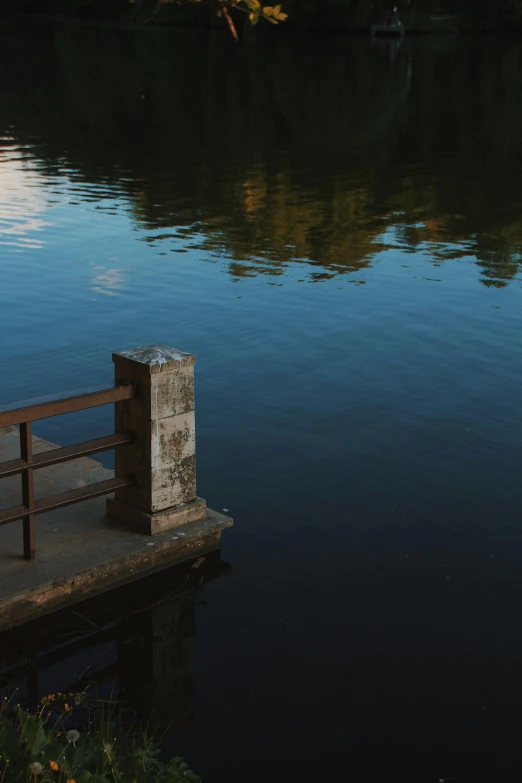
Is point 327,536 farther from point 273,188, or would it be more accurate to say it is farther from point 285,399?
point 273,188

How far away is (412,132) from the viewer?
4106 cm

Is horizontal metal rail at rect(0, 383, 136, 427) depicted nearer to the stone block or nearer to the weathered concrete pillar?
the weathered concrete pillar

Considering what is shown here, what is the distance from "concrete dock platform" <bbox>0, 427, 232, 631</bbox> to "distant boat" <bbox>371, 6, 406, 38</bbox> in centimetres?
9058

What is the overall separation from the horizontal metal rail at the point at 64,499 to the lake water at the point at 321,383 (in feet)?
4.14

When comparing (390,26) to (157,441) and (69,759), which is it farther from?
(69,759)

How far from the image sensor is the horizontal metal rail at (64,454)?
8.64 m

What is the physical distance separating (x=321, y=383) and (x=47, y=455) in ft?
20.8

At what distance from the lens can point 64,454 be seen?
358 inches

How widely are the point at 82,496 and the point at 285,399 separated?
514 cm

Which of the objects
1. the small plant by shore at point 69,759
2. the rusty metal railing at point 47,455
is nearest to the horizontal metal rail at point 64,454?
the rusty metal railing at point 47,455

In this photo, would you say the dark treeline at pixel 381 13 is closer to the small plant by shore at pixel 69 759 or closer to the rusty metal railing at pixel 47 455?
the rusty metal railing at pixel 47 455

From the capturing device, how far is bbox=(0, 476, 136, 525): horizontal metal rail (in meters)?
8.77

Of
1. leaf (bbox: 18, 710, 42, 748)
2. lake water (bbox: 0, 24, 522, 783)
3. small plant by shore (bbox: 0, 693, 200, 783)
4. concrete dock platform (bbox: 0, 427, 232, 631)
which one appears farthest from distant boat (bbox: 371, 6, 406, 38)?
leaf (bbox: 18, 710, 42, 748)

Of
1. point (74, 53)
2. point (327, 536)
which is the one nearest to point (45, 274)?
point (327, 536)
